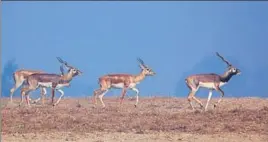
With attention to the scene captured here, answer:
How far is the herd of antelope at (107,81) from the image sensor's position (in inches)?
775

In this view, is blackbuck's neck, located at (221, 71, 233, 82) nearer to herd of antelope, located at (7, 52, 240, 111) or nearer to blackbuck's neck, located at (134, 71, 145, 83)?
herd of antelope, located at (7, 52, 240, 111)

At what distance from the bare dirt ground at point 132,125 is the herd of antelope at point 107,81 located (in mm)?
2419

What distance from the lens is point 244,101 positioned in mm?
20781

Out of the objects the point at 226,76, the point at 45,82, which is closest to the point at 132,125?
the point at 226,76

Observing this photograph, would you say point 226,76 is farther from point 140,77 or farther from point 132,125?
point 132,125

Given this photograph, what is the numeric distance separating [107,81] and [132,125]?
740 centimetres

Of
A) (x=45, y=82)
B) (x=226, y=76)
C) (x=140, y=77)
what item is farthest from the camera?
(x=140, y=77)

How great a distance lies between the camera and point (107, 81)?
21.8 meters

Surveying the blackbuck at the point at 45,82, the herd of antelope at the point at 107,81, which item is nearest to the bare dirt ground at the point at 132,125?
the herd of antelope at the point at 107,81

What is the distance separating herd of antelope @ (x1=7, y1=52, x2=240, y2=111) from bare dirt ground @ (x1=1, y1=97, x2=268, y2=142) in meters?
2.42

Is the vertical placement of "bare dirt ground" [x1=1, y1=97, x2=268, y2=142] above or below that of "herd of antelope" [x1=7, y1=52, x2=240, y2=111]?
below

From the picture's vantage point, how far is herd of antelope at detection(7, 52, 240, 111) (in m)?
19.7

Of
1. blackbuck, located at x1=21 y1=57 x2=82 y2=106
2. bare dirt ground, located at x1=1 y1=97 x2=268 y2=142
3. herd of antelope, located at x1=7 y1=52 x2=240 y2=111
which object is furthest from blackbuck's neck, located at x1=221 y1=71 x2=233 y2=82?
blackbuck, located at x1=21 y1=57 x2=82 y2=106

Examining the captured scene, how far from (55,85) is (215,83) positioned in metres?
6.38
